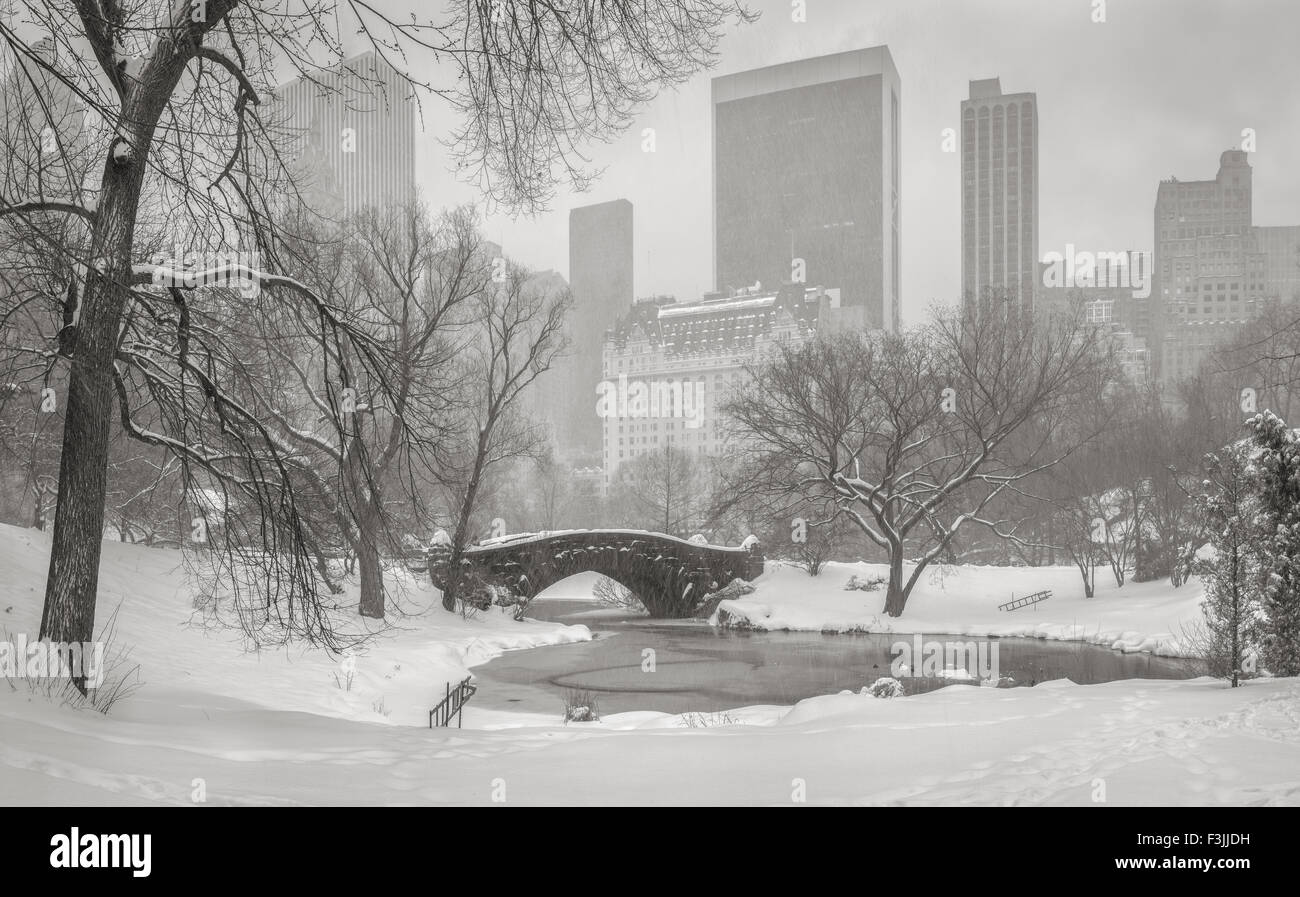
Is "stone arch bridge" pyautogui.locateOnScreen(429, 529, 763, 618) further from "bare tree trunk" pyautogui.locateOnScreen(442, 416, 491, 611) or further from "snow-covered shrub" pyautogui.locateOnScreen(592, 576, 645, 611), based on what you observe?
"snow-covered shrub" pyautogui.locateOnScreen(592, 576, 645, 611)

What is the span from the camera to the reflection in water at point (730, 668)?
1975 centimetres

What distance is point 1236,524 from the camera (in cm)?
1127

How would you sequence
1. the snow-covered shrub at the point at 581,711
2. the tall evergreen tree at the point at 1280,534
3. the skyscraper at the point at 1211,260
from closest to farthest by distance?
the tall evergreen tree at the point at 1280,534
the snow-covered shrub at the point at 581,711
the skyscraper at the point at 1211,260

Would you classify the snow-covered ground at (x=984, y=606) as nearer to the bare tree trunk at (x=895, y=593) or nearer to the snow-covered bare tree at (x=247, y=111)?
the bare tree trunk at (x=895, y=593)

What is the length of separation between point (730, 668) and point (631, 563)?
521 inches

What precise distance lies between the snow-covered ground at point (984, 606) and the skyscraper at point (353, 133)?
20.3 meters

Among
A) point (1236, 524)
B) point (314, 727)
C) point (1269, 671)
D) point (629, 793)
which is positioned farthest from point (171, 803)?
point (1269, 671)

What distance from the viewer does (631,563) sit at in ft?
123

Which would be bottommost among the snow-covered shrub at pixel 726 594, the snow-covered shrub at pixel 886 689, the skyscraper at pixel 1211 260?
the snow-covered shrub at pixel 726 594

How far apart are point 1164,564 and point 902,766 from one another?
3282 cm

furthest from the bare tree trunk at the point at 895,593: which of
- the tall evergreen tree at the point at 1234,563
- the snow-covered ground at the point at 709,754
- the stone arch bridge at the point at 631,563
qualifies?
the snow-covered ground at the point at 709,754

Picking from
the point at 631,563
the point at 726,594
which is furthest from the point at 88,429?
the point at 726,594

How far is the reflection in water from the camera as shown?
1975cm

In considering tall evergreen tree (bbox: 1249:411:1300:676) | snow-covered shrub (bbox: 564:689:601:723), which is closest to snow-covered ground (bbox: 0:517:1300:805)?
tall evergreen tree (bbox: 1249:411:1300:676)
